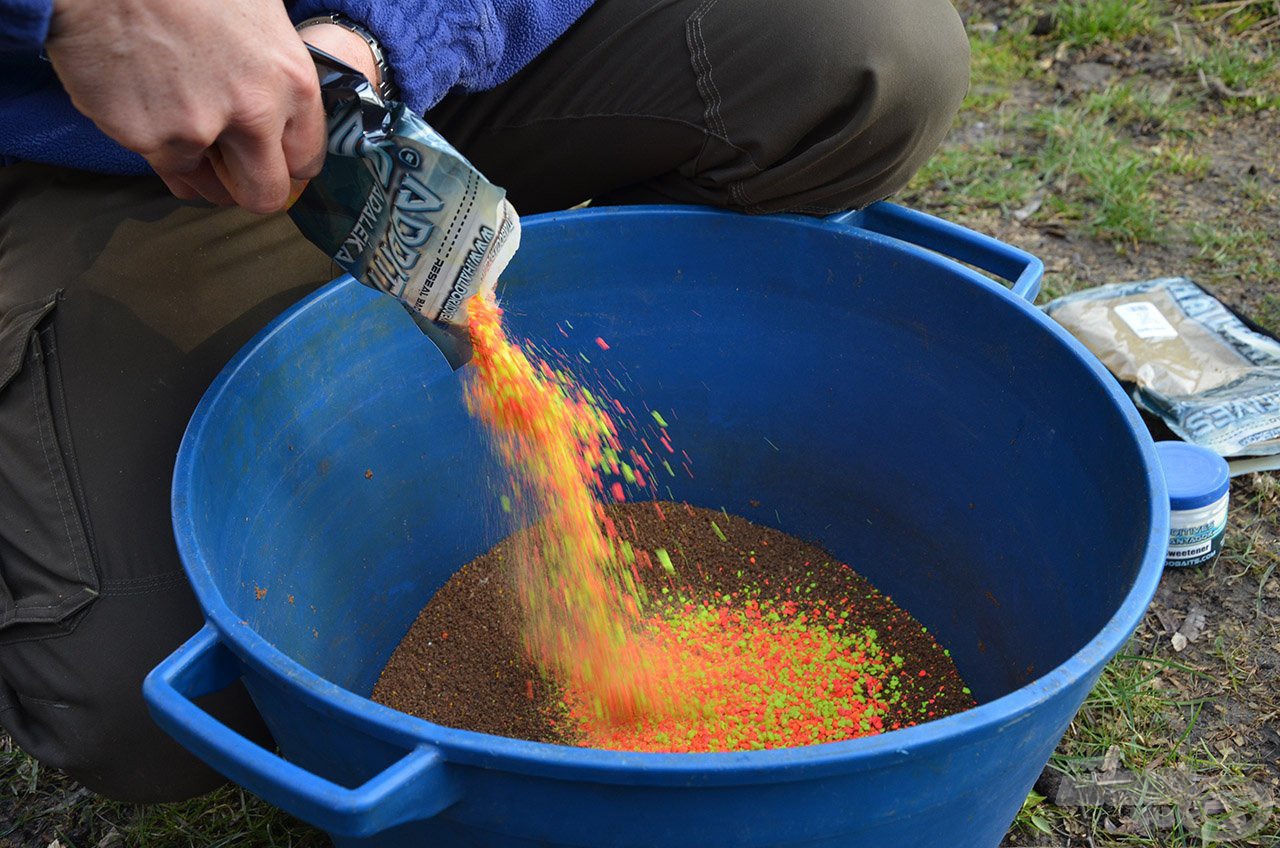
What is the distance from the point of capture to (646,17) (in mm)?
1156

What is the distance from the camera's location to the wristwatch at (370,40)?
982 mm

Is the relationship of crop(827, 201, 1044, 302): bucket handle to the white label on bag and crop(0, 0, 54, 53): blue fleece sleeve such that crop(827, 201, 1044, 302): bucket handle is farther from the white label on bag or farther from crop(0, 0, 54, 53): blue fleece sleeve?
crop(0, 0, 54, 53): blue fleece sleeve

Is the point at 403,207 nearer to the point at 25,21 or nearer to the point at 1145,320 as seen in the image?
the point at 25,21

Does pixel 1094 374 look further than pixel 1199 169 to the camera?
No

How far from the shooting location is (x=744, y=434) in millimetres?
1368

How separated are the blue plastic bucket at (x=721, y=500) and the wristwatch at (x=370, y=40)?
19cm

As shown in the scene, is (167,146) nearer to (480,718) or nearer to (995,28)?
(480,718)

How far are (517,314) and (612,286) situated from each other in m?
0.11

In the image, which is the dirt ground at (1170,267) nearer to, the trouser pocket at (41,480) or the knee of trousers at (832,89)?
the knee of trousers at (832,89)

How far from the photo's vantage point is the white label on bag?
1.59m

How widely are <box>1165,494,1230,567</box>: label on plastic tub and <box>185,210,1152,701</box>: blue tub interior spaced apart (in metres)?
0.28

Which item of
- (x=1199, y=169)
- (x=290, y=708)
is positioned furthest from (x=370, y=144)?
(x=1199, y=169)

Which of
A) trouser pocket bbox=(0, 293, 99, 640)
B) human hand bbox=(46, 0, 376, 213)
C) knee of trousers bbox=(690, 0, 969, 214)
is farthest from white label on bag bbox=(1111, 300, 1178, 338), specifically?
trouser pocket bbox=(0, 293, 99, 640)

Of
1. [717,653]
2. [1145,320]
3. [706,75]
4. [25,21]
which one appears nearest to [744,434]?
[717,653]
